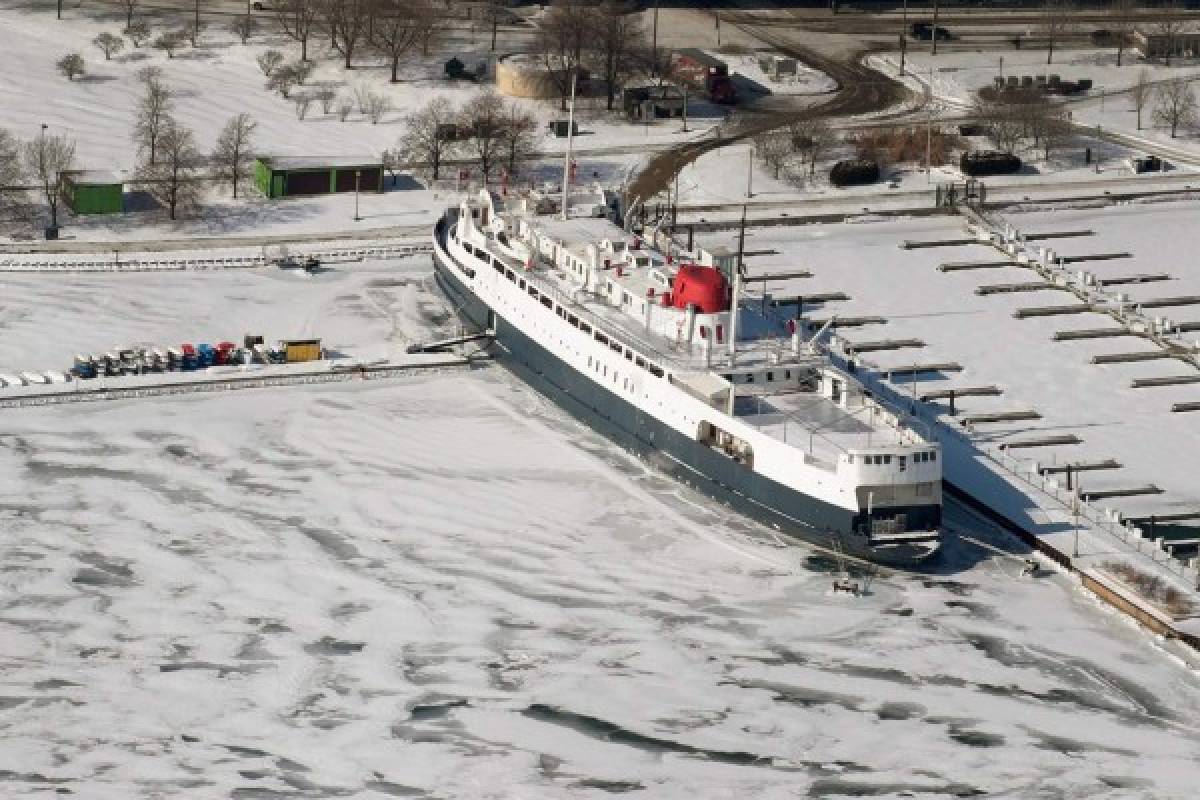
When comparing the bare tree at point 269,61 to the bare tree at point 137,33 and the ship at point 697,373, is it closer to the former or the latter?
the bare tree at point 137,33

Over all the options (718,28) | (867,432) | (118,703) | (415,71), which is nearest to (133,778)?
(118,703)

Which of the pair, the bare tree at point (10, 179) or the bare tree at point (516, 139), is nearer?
the bare tree at point (10, 179)

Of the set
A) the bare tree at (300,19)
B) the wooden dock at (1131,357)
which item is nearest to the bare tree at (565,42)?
the bare tree at (300,19)

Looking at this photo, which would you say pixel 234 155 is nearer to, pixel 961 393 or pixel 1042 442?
pixel 961 393

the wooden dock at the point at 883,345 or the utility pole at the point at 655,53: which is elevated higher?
the utility pole at the point at 655,53

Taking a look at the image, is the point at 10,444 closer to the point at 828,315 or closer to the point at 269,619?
the point at 269,619

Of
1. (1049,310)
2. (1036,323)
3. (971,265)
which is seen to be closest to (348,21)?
(971,265)
